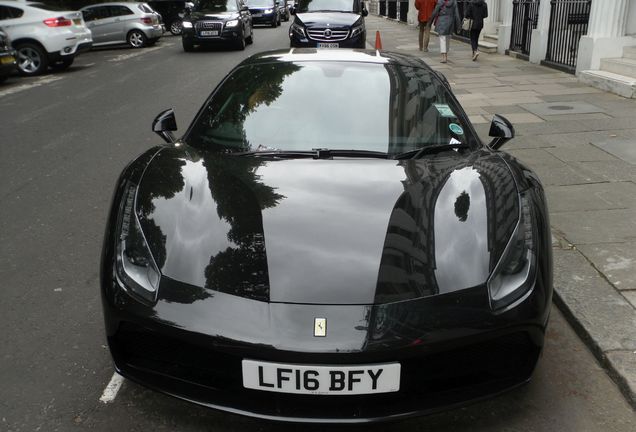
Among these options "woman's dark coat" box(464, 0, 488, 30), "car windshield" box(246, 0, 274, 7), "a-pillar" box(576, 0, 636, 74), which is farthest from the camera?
"car windshield" box(246, 0, 274, 7)

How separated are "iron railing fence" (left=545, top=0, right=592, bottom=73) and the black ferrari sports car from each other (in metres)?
10.6

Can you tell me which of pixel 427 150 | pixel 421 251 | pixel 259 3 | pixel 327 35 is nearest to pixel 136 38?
→ pixel 327 35

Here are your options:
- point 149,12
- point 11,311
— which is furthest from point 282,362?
point 149,12

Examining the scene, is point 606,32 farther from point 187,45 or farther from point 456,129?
point 187,45

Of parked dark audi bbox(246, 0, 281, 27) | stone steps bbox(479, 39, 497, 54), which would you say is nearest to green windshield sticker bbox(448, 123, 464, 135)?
stone steps bbox(479, 39, 497, 54)

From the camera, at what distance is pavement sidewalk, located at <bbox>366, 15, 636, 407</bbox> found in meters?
3.29

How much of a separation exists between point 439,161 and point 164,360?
5.51 ft

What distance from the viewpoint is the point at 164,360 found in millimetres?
2395

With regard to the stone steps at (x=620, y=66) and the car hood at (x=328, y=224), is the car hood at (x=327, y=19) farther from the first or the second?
the car hood at (x=328, y=224)

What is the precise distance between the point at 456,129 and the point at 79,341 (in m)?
2.33

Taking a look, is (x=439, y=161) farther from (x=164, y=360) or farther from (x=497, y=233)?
(x=164, y=360)

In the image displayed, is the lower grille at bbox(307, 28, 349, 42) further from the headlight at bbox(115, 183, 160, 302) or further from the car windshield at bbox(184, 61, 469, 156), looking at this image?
the headlight at bbox(115, 183, 160, 302)

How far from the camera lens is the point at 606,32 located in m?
11.3

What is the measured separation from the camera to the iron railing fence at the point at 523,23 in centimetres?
1478
